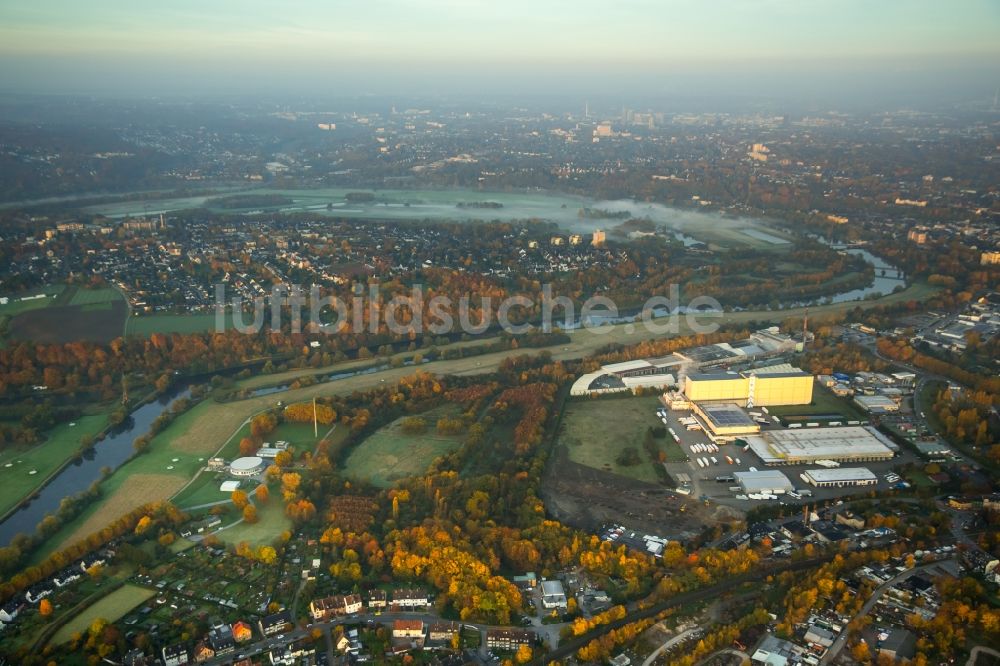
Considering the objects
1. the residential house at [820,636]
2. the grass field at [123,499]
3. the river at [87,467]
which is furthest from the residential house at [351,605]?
the river at [87,467]

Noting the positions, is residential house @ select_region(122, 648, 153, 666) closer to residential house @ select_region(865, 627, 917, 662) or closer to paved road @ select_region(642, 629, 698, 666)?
paved road @ select_region(642, 629, 698, 666)

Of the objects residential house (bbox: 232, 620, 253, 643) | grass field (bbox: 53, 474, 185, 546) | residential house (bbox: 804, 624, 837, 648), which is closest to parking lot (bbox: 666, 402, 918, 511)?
residential house (bbox: 804, 624, 837, 648)

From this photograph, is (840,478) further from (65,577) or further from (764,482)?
(65,577)

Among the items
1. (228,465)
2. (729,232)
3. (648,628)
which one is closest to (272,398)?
(228,465)

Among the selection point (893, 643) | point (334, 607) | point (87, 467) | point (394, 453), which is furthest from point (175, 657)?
point (893, 643)

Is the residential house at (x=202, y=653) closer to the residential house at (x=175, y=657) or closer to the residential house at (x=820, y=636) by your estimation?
the residential house at (x=175, y=657)

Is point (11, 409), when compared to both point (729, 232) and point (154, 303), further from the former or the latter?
point (729, 232)
